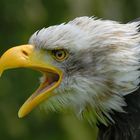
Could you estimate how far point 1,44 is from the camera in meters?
8.19

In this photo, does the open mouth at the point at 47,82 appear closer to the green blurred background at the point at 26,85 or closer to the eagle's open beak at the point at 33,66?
the eagle's open beak at the point at 33,66

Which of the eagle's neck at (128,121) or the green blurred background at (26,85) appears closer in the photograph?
the eagle's neck at (128,121)

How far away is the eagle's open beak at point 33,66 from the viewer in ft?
16.9

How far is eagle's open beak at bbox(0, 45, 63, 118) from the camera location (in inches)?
202

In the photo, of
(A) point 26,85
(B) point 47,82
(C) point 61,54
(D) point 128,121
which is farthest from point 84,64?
(A) point 26,85

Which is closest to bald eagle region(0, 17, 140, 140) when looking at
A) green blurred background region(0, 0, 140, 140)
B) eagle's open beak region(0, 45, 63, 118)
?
eagle's open beak region(0, 45, 63, 118)

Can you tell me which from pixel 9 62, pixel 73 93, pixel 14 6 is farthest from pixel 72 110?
pixel 14 6

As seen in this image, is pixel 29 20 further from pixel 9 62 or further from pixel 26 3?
pixel 9 62

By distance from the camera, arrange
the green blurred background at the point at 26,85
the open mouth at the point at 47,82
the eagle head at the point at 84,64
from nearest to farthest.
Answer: the eagle head at the point at 84,64, the open mouth at the point at 47,82, the green blurred background at the point at 26,85

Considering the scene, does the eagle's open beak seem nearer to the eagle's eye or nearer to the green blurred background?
the eagle's eye

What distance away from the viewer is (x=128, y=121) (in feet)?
17.1

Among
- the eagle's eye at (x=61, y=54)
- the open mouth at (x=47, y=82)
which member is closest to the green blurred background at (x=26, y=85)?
the open mouth at (x=47, y=82)

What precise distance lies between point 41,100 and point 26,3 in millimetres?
3080

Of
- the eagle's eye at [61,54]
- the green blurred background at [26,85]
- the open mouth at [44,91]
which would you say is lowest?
the green blurred background at [26,85]
